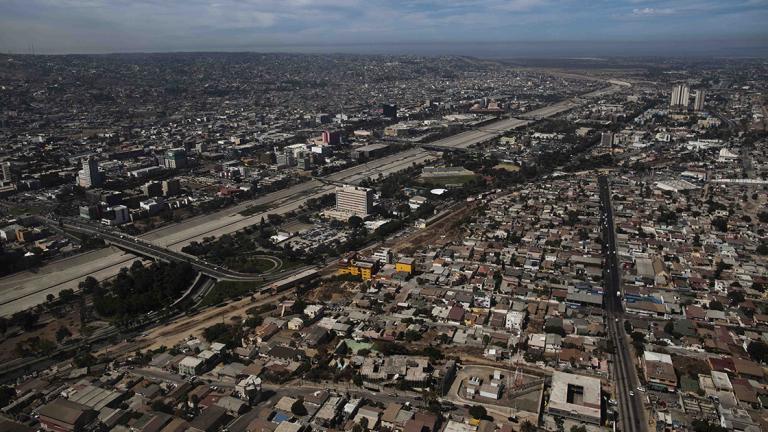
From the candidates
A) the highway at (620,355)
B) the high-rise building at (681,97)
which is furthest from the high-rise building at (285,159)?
the high-rise building at (681,97)

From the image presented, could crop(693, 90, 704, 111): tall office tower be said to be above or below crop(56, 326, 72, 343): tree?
above

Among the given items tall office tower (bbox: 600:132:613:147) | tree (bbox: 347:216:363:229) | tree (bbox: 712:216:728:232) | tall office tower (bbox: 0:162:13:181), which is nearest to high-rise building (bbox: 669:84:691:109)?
tall office tower (bbox: 600:132:613:147)

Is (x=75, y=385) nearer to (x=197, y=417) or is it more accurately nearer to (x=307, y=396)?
(x=197, y=417)

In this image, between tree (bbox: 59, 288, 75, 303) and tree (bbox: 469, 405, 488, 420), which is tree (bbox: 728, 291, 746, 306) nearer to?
tree (bbox: 469, 405, 488, 420)

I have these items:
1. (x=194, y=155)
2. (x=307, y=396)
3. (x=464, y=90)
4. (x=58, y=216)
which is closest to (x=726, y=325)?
(x=307, y=396)

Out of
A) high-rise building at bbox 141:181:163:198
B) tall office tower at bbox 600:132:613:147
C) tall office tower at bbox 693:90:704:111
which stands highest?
tall office tower at bbox 693:90:704:111

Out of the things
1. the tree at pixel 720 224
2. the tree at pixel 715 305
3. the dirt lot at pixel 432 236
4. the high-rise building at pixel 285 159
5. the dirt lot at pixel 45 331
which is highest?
the high-rise building at pixel 285 159

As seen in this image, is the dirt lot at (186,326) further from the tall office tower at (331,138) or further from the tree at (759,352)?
the tall office tower at (331,138)

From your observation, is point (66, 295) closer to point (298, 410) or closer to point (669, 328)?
point (298, 410)
